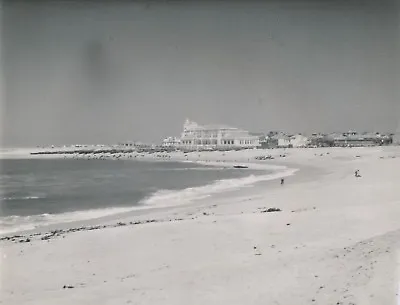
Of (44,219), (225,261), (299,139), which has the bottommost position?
(44,219)

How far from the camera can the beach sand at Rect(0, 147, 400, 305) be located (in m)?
1.47

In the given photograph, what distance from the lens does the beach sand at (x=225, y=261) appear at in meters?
1.47

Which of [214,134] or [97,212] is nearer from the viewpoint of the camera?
[97,212]

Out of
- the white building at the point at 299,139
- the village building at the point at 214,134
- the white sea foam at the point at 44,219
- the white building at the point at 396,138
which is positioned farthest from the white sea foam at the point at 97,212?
the white building at the point at 396,138

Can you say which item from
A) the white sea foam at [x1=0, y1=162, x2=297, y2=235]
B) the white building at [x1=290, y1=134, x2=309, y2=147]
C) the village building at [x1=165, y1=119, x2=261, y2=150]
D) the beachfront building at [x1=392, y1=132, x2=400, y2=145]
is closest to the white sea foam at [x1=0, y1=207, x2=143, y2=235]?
the white sea foam at [x1=0, y1=162, x2=297, y2=235]

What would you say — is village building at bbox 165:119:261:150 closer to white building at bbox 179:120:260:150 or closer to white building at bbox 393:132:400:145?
white building at bbox 179:120:260:150

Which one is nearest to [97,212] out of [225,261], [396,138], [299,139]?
[299,139]

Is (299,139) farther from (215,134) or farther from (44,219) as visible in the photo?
(44,219)

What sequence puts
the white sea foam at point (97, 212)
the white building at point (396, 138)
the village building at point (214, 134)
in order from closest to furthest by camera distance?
the white building at point (396, 138)
the village building at point (214, 134)
the white sea foam at point (97, 212)

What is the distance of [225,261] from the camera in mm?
1724

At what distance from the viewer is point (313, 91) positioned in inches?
86.6

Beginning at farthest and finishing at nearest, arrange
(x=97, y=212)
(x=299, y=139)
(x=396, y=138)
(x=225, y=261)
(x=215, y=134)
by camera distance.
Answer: (x=215, y=134)
(x=97, y=212)
(x=299, y=139)
(x=396, y=138)
(x=225, y=261)

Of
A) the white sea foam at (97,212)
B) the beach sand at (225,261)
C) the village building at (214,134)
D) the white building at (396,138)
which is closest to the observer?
the beach sand at (225,261)

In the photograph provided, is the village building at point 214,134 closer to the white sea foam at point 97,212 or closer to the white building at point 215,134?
the white building at point 215,134
